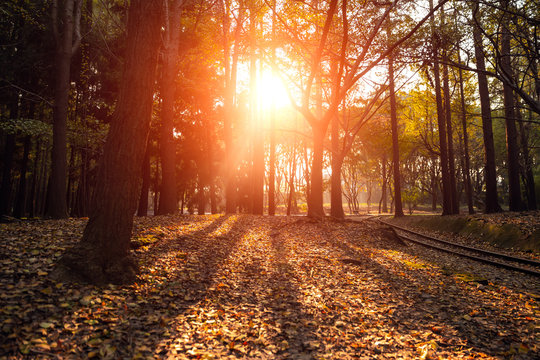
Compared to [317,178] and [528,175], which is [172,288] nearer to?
[317,178]

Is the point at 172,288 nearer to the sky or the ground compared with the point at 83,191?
nearer to the ground

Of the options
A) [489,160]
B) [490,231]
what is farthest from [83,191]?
[489,160]

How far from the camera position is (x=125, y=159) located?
5.15 meters

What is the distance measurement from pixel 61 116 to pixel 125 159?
9131 mm

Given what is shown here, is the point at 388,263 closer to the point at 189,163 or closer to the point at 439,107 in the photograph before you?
the point at 439,107

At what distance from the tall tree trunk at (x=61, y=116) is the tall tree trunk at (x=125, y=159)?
809 centimetres

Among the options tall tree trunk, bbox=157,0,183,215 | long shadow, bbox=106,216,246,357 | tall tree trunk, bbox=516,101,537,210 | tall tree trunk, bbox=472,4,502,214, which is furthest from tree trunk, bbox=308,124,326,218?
tall tree trunk, bbox=516,101,537,210

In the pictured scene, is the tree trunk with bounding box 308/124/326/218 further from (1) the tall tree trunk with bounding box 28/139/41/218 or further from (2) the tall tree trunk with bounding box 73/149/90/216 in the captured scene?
(1) the tall tree trunk with bounding box 28/139/41/218

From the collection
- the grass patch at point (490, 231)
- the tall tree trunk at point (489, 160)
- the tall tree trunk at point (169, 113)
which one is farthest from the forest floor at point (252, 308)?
the tall tree trunk at point (489, 160)

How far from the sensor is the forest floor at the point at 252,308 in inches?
137

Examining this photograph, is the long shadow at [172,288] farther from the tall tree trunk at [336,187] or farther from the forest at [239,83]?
the tall tree trunk at [336,187]

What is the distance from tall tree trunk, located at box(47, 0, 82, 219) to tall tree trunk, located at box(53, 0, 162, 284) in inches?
319

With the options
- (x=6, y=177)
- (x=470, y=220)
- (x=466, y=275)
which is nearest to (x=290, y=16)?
(x=466, y=275)

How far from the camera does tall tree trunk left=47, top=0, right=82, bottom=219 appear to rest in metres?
11.5
